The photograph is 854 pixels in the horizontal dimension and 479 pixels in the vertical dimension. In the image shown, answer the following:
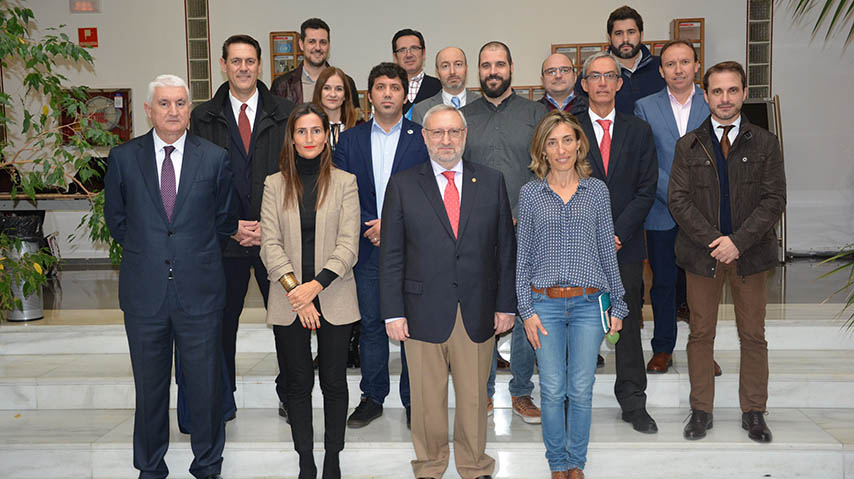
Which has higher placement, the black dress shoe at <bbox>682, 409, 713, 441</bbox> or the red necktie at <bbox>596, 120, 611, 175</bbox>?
the red necktie at <bbox>596, 120, 611, 175</bbox>

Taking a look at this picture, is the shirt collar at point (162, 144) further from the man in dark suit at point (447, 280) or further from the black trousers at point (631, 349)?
the black trousers at point (631, 349)

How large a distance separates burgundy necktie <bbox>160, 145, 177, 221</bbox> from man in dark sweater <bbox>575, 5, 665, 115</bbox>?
2.37m

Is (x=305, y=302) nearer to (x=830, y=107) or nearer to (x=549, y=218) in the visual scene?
(x=549, y=218)

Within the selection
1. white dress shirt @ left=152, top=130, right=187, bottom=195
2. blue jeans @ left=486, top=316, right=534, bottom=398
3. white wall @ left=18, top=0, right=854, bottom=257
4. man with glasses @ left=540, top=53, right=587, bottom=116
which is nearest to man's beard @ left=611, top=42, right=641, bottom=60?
man with glasses @ left=540, top=53, right=587, bottom=116

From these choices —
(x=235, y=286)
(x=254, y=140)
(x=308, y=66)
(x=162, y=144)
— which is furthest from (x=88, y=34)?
(x=162, y=144)

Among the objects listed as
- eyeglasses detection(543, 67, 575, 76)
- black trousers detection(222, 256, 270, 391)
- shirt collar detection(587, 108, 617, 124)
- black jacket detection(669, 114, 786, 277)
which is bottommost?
black trousers detection(222, 256, 270, 391)

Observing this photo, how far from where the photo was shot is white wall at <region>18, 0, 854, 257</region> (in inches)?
324

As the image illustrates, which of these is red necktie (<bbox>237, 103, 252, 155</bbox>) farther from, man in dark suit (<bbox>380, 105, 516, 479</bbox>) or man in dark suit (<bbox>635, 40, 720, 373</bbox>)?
man in dark suit (<bbox>635, 40, 720, 373</bbox>)

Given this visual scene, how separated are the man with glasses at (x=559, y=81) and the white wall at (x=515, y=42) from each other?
471 cm

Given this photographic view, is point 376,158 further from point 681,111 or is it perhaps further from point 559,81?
point 681,111

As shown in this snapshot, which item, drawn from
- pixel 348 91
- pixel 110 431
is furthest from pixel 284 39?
pixel 110 431

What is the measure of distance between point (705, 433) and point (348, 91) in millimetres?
2530

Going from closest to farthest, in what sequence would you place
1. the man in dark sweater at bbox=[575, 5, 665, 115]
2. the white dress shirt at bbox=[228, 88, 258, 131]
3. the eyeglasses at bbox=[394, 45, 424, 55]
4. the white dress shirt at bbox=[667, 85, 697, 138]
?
the white dress shirt at bbox=[228, 88, 258, 131], the white dress shirt at bbox=[667, 85, 697, 138], the man in dark sweater at bbox=[575, 5, 665, 115], the eyeglasses at bbox=[394, 45, 424, 55]

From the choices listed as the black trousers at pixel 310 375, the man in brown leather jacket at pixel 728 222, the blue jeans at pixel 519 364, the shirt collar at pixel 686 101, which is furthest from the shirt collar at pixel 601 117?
the black trousers at pixel 310 375
